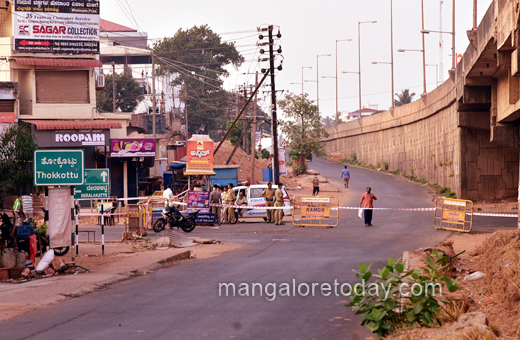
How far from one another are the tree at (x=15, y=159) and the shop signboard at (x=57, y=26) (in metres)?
23.5

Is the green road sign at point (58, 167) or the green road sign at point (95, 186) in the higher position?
the green road sign at point (58, 167)

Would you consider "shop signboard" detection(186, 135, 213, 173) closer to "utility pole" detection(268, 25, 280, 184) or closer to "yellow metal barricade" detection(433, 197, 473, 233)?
"utility pole" detection(268, 25, 280, 184)

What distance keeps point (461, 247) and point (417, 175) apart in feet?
95.7

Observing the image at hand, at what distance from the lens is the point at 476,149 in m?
31.5

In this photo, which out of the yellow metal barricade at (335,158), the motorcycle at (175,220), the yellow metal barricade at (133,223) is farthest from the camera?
the yellow metal barricade at (335,158)

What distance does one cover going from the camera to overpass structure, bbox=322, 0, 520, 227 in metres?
19.0

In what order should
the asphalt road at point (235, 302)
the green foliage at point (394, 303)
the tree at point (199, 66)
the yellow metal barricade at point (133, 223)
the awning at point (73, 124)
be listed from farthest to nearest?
1. the tree at point (199, 66)
2. the awning at point (73, 124)
3. the yellow metal barricade at point (133, 223)
4. the asphalt road at point (235, 302)
5. the green foliage at point (394, 303)

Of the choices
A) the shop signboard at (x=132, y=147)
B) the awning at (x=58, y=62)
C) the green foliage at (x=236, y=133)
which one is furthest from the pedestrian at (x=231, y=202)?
the green foliage at (x=236, y=133)

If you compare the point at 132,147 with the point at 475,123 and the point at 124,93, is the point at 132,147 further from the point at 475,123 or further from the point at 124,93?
the point at 124,93

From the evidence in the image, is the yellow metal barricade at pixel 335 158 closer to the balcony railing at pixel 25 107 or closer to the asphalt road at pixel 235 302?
the balcony railing at pixel 25 107

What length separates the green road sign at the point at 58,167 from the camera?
13016 millimetres

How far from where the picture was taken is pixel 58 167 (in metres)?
13.2

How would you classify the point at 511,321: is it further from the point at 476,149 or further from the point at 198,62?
the point at 198,62

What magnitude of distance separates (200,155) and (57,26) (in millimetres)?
14797
